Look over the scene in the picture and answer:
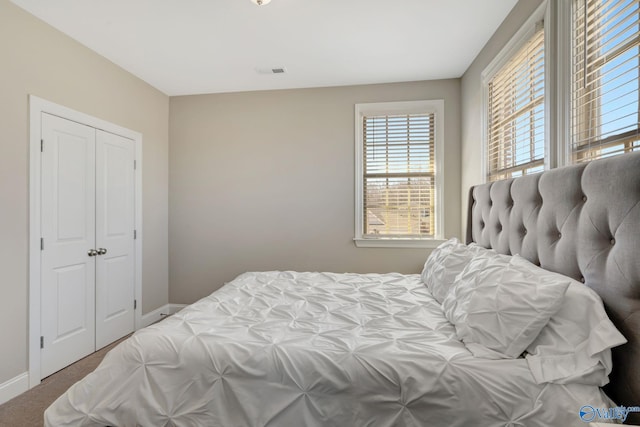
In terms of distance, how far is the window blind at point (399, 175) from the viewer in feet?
10.8

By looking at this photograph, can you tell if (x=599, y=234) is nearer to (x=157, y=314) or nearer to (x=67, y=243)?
(x=67, y=243)

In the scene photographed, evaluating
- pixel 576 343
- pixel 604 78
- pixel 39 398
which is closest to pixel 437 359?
pixel 576 343

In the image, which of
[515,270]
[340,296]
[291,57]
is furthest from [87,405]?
[291,57]

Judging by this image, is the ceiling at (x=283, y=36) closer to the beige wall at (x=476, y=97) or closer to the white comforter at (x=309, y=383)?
the beige wall at (x=476, y=97)

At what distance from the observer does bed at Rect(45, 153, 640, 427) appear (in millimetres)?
1012

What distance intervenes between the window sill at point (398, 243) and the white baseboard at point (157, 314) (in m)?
2.28

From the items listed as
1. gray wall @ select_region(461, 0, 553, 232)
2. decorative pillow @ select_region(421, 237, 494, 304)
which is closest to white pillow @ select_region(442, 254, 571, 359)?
decorative pillow @ select_region(421, 237, 494, 304)

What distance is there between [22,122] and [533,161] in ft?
11.2

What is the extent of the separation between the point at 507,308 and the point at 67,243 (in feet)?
9.87

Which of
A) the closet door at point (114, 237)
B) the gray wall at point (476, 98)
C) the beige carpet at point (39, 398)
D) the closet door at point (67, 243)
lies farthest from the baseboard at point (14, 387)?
the gray wall at point (476, 98)

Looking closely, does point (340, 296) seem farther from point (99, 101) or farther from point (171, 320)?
point (99, 101)

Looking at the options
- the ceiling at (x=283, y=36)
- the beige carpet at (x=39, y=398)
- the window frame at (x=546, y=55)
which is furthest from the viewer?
the ceiling at (x=283, y=36)

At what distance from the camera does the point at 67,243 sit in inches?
95.1

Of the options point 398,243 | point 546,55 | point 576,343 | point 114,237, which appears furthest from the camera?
point 398,243
